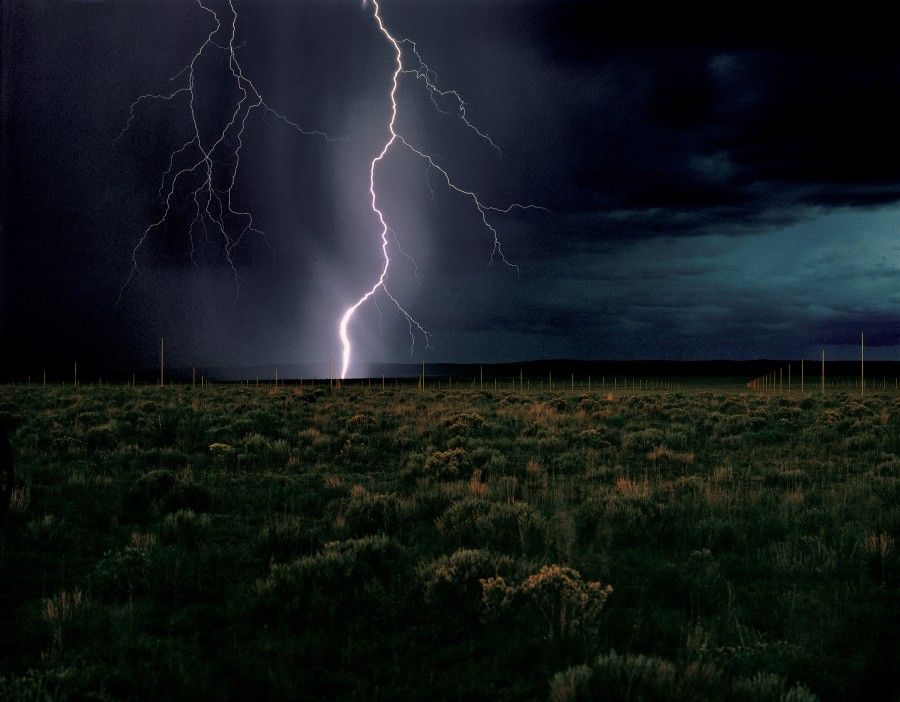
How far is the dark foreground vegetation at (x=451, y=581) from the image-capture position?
4.46m

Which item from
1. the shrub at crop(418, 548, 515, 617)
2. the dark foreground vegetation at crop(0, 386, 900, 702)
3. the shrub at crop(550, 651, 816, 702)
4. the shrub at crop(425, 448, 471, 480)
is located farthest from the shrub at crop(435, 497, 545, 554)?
the shrub at crop(425, 448, 471, 480)

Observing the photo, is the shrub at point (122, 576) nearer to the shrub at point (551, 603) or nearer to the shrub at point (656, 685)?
the shrub at point (551, 603)

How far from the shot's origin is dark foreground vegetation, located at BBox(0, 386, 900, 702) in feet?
14.6

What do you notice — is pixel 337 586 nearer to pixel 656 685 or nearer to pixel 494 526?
pixel 494 526

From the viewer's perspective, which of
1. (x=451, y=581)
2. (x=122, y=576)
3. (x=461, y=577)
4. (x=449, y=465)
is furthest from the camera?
(x=449, y=465)

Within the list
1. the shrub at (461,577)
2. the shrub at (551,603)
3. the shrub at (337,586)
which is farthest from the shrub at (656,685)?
the shrub at (337,586)

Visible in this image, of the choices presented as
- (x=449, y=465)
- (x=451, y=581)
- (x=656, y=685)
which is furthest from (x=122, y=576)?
(x=449, y=465)

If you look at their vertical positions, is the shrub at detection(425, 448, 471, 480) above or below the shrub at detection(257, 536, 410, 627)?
above

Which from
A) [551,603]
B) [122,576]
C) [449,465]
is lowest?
[122,576]

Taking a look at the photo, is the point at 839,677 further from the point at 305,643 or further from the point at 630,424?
the point at 630,424

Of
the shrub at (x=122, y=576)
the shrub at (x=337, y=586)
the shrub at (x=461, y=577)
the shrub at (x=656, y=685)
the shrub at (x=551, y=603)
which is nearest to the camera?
the shrub at (x=656, y=685)

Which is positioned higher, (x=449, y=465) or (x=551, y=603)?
(x=449, y=465)

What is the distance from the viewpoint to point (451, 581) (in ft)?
19.3

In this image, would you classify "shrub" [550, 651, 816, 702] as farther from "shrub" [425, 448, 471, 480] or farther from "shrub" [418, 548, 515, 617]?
"shrub" [425, 448, 471, 480]
